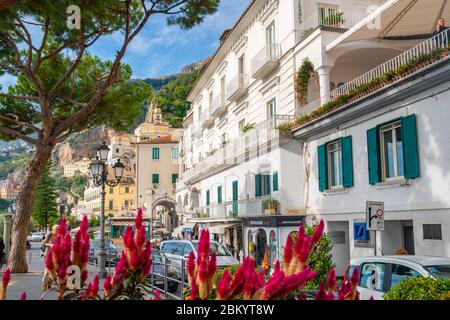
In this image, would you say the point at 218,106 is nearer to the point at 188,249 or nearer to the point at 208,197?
the point at 208,197

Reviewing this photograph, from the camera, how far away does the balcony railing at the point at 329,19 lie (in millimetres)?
19875

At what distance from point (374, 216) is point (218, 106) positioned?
2171 cm

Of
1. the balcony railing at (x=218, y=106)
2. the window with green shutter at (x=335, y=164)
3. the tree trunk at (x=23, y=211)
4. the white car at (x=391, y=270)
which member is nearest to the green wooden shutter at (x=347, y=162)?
the window with green shutter at (x=335, y=164)

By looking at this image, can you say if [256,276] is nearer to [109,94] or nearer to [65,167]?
[109,94]

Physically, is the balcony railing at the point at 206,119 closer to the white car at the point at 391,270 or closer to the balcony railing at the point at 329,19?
the balcony railing at the point at 329,19

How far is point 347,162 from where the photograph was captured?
16.3 metres

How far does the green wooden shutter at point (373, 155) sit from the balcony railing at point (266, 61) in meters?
8.14

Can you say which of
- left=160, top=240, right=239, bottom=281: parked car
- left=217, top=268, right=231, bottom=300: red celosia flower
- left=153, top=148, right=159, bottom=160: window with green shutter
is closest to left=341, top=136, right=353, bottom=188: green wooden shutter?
left=160, top=240, right=239, bottom=281: parked car

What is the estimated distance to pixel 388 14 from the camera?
16.6m

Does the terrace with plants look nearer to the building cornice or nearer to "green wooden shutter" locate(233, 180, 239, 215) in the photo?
the building cornice

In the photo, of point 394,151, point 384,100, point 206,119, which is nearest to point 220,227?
point 206,119

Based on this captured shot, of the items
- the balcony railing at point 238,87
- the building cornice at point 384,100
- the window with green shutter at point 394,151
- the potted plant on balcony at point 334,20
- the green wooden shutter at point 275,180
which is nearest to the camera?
the building cornice at point 384,100
